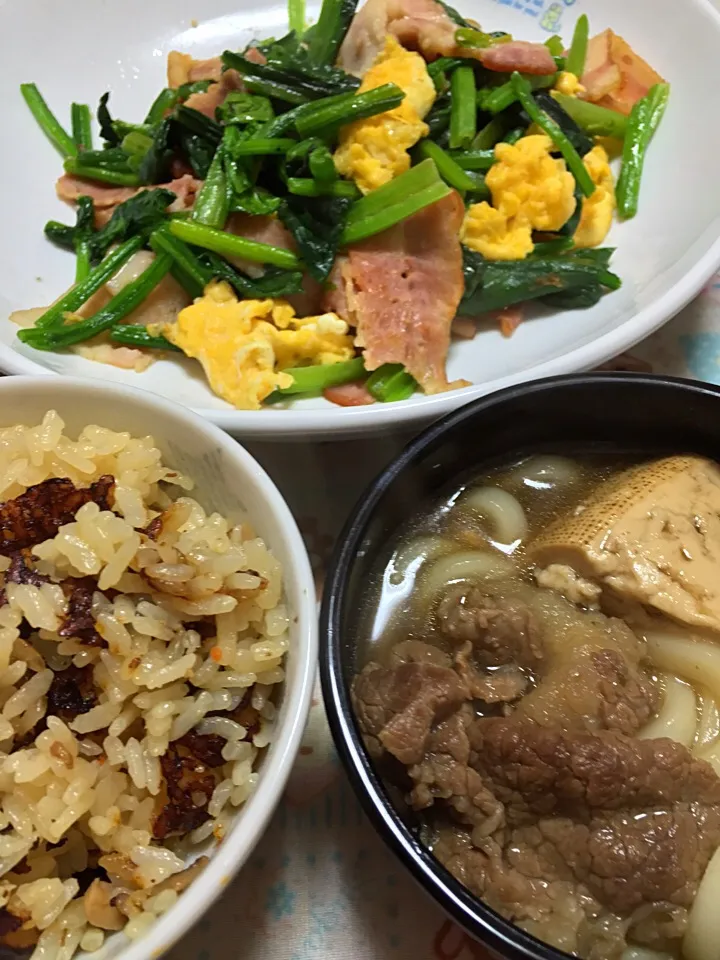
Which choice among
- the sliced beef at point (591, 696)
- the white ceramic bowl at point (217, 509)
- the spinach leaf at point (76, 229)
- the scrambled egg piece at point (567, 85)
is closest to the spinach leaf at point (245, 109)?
the spinach leaf at point (76, 229)

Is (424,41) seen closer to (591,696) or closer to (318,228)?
(318,228)

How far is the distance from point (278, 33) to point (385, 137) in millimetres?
733

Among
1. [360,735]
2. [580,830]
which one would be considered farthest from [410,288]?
[580,830]

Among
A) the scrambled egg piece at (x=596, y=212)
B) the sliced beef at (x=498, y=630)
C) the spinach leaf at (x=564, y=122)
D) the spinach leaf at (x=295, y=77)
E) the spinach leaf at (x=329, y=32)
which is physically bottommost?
the sliced beef at (x=498, y=630)

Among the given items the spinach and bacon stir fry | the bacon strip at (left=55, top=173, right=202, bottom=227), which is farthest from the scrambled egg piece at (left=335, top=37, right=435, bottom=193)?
the bacon strip at (left=55, top=173, right=202, bottom=227)

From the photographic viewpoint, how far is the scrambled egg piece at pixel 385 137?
1727mm

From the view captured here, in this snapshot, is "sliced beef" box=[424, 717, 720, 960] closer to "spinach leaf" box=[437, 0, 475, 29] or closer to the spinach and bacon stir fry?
the spinach and bacon stir fry

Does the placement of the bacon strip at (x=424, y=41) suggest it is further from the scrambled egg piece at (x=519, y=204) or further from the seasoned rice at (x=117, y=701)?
the seasoned rice at (x=117, y=701)

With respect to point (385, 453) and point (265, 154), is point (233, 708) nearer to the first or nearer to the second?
point (385, 453)

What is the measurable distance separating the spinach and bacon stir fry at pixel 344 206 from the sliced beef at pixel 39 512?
558 millimetres

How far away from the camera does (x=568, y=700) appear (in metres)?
1.08

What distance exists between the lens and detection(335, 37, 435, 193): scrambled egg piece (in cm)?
173

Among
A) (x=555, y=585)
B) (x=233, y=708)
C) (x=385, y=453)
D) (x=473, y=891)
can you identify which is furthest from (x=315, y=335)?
(x=473, y=891)

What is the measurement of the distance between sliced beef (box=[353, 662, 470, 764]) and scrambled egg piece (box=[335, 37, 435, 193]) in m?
1.11
